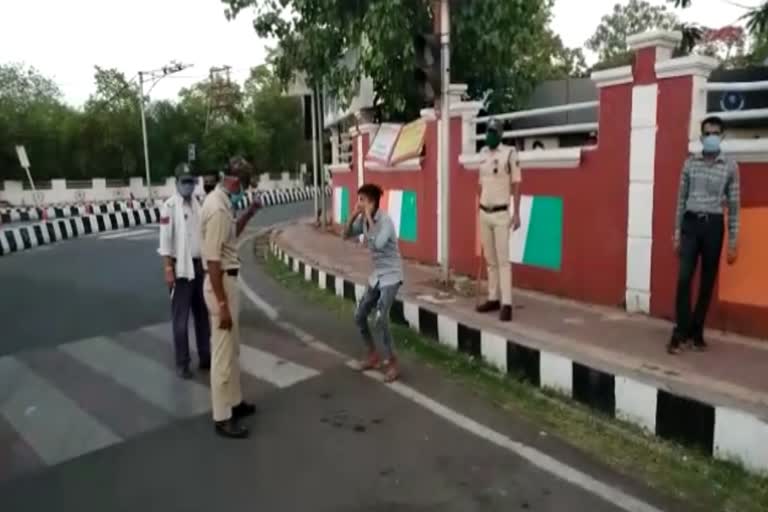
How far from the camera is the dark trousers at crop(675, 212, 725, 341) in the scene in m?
5.44

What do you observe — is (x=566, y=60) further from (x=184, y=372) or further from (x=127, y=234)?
(x=184, y=372)

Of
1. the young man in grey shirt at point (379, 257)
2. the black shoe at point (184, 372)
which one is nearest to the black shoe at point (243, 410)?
the black shoe at point (184, 372)

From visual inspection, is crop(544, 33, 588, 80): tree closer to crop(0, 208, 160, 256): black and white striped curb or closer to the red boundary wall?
crop(0, 208, 160, 256): black and white striped curb

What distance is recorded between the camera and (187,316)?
6215 mm

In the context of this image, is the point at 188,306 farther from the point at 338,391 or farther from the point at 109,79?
the point at 109,79

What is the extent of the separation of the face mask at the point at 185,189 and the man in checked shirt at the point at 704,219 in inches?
162

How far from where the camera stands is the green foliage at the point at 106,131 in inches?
1676

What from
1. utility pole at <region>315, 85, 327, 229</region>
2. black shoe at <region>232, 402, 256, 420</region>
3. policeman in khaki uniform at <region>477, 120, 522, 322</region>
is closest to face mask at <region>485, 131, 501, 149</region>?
policeman in khaki uniform at <region>477, 120, 522, 322</region>

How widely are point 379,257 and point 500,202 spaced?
1.68 meters

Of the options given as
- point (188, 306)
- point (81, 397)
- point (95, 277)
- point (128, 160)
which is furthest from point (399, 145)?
point (128, 160)

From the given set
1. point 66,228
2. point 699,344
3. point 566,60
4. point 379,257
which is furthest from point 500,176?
point 566,60

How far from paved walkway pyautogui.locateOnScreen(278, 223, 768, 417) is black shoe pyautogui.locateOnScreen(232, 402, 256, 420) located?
2.31 meters

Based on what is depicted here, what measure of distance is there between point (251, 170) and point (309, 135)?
16.1 m

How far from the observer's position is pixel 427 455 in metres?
4.31
